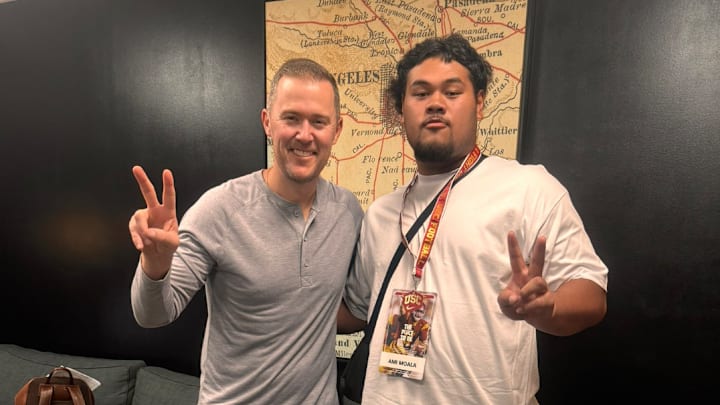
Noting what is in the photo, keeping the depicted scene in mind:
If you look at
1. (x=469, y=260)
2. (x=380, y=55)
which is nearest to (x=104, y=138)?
(x=380, y=55)

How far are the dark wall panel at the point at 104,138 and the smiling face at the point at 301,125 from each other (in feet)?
3.04

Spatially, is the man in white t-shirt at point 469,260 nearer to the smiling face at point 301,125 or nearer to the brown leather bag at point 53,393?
the smiling face at point 301,125

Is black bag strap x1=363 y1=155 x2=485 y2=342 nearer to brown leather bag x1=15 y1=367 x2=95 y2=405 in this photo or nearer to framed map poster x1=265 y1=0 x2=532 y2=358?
framed map poster x1=265 y1=0 x2=532 y2=358

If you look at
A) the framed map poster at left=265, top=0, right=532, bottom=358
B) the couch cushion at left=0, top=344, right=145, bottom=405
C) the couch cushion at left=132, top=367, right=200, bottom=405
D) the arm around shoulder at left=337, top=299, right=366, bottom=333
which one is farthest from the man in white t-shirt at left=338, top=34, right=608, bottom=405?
the couch cushion at left=0, top=344, right=145, bottom=405

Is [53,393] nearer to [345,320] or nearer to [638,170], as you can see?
[345,320]

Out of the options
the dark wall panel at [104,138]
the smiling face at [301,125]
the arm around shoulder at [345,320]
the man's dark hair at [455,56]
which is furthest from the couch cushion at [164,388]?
the man's dark hair at [455,56]

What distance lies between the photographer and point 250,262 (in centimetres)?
129

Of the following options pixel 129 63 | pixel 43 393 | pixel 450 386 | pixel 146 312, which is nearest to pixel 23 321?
pixel 43 393

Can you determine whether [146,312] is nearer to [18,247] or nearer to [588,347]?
[588,347]

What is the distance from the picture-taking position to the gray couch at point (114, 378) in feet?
7.39

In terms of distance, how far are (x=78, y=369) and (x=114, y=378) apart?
267 mm

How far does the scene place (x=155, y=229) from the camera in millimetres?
1020

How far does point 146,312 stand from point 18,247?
7.69 ft

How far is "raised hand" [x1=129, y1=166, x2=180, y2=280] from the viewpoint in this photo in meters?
1.01
